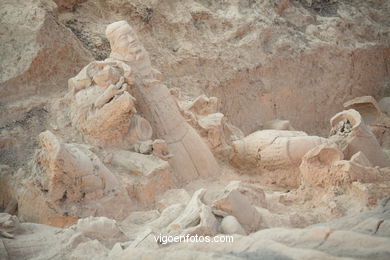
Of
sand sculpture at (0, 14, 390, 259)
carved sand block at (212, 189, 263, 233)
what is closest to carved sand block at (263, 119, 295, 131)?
sand sculpture at (0, 14, 390, 259)

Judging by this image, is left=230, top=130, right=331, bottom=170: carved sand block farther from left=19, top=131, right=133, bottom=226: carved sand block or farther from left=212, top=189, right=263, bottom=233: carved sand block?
left=19, top=131, right=133, bottom=226: carved sand block

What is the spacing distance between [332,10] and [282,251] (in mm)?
6543

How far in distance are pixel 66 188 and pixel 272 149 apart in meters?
2.12

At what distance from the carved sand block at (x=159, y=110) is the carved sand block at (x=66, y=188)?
1056 mm

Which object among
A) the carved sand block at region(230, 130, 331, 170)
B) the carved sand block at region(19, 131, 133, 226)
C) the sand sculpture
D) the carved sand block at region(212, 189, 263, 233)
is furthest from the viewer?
the carved sand block at region(230, 130, 331, 170)

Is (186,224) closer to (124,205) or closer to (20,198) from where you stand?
(124,205)

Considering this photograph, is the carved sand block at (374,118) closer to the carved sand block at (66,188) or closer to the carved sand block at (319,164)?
the carved sand block at (319,164)

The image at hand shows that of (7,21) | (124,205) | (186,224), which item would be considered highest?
(7,21)

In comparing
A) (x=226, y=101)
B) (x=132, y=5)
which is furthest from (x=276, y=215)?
(x=132, y=5)

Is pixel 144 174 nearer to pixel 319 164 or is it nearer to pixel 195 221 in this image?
pixel 195 221

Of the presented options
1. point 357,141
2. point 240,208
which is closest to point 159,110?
point 240,208

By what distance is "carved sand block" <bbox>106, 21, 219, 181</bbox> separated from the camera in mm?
5461

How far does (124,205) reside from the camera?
15.0 ft

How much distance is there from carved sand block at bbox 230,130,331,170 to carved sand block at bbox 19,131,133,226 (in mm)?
1622
